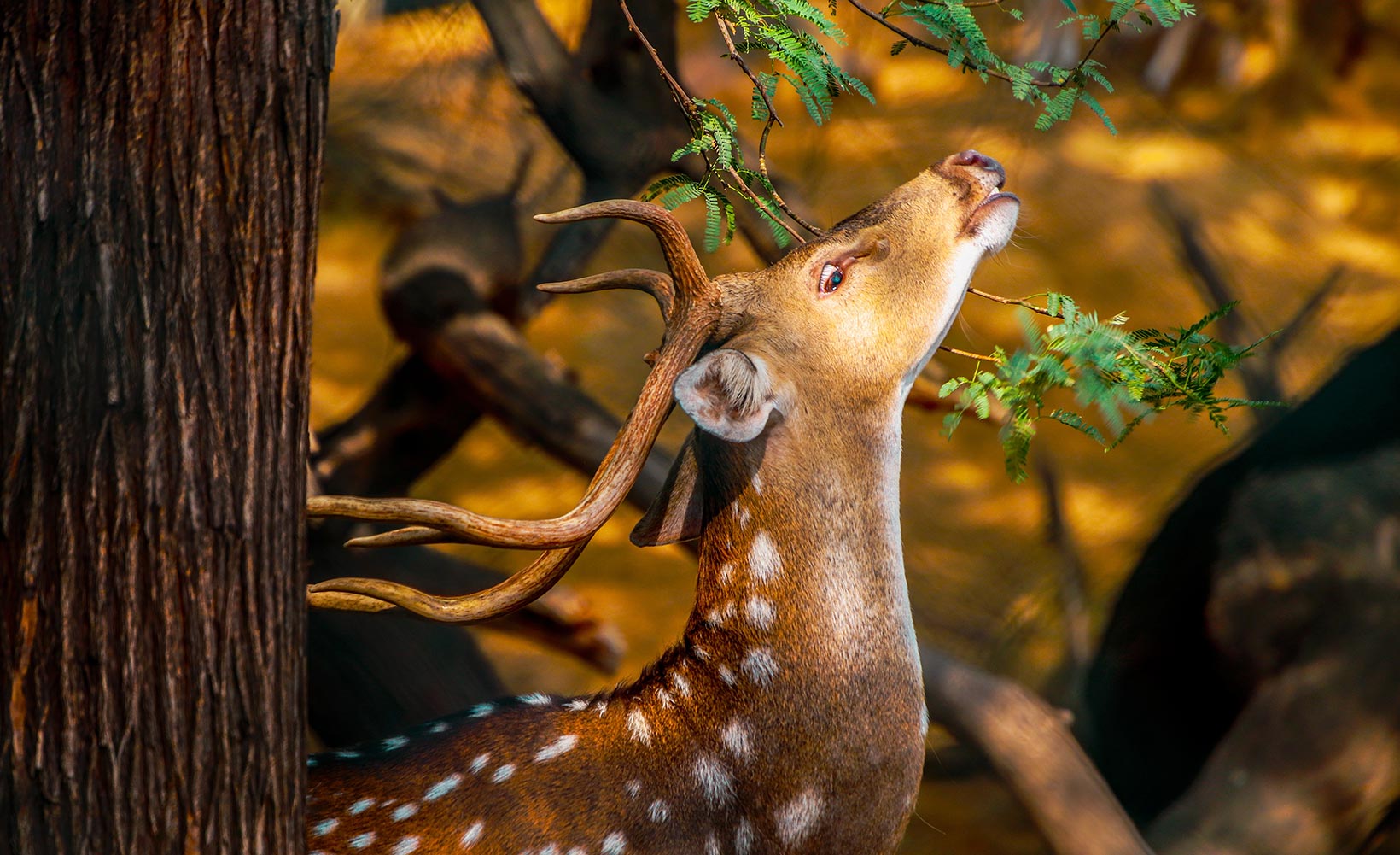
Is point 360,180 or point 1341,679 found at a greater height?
point 360,180

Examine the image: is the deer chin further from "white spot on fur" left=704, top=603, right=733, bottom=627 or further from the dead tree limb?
the dead tree limb

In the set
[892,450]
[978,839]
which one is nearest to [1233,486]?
[978,839]

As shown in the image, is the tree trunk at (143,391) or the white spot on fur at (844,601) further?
the white spot on fur at (844,601)

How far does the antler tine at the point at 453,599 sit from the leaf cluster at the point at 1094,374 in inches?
28.5

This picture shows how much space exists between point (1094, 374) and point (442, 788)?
1.26 meters

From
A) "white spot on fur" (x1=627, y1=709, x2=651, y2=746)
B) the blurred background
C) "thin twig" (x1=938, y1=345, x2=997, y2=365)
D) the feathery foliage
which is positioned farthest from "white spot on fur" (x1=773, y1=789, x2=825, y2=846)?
the blurred background

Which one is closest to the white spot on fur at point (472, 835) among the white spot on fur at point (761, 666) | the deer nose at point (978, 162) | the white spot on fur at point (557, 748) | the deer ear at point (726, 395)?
the white spot on fur at point (557, 748)

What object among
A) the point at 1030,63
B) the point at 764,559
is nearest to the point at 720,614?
the point at 764,559

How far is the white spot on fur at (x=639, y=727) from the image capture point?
190 centimetres

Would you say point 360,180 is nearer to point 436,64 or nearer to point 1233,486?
point 436,64

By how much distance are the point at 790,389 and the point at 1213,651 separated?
3281 mm

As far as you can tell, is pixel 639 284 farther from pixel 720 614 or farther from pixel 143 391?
pixel 143 391

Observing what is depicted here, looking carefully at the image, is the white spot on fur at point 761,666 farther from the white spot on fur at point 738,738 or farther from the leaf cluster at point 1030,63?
the leaf cluster at point 1030,63

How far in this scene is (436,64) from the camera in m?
4.55
